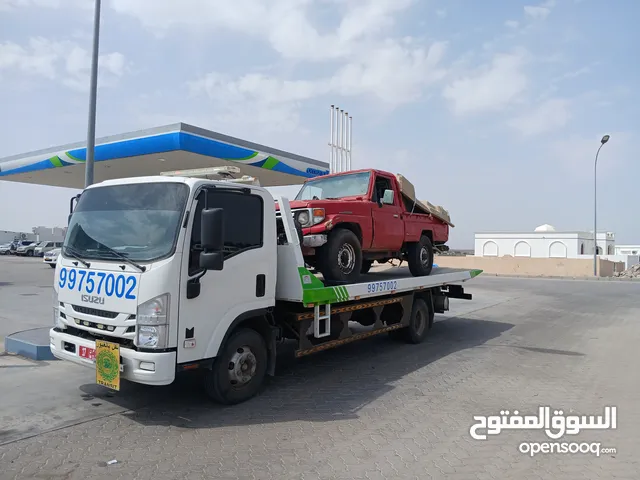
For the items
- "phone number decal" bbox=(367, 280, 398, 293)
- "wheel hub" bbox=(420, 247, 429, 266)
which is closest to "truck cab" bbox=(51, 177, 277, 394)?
"phone number decal" bbox=(367, 280, 398, 293)

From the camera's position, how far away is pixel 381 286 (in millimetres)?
7762

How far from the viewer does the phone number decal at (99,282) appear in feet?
15.7

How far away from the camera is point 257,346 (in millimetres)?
5770

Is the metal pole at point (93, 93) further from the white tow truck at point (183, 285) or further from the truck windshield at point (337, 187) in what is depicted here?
the truck windshield at point (337, 187)

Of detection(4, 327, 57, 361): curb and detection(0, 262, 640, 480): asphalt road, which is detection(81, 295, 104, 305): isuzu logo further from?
detection(4, 327, 57, 361): curb

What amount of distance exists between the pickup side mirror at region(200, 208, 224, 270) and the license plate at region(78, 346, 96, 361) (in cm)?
142

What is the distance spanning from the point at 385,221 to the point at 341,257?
1344mm

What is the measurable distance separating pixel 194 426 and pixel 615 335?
32.0ft

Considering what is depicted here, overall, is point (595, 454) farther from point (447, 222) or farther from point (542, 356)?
point (447, 222)

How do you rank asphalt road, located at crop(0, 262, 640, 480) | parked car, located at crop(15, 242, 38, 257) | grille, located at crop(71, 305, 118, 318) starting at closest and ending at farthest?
1. asphalt road, located at crop(0, 262, 640, 480)
2. grille, located at crop(71, 305, 118, 318)
3. parked car, located at crop(15, 242, 38, 257)

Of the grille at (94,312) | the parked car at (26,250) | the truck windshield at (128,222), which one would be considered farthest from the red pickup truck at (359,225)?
the parked car at (26,250)

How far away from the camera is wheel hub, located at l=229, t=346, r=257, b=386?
5523 millimetres

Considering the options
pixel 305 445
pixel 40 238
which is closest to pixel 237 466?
pixel 305 445

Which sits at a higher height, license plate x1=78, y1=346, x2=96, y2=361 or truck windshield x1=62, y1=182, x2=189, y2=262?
truck windshield x1=62, y1=182, x2=189, y2=262
